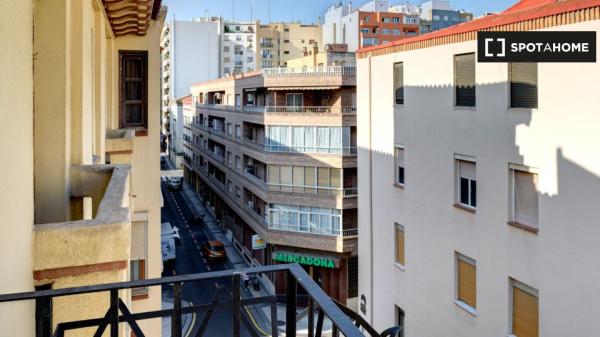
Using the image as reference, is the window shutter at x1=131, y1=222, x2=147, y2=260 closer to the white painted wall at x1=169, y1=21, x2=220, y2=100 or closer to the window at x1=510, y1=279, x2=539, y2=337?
the window at x1=510, y1=279, x2=539, y2=337

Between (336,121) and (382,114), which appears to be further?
(336,121)

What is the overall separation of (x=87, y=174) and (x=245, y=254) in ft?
106

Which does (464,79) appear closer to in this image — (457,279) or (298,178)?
(457,279)

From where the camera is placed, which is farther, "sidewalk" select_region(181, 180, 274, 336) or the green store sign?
the green store sign

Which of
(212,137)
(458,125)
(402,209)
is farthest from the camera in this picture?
(212,137)

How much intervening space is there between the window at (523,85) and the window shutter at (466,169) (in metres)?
1.78

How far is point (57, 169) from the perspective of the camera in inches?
145

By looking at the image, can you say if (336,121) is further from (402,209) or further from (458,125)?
(458,125)

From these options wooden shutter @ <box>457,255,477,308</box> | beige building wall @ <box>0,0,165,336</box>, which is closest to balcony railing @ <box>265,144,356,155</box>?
wooden shutter @ <box>457,255,477,308</box>

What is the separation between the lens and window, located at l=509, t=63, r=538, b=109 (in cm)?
1071

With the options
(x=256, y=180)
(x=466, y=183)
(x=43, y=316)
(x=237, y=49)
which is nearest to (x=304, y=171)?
(x=256, y=180)

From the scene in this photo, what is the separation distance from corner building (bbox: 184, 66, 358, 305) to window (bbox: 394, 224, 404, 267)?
11.0 metres

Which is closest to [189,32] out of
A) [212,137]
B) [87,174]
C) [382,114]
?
[212,137]

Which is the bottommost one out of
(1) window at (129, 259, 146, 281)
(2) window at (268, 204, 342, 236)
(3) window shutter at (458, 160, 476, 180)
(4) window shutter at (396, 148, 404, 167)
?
(2) window at (268, 204, 342, 236)
